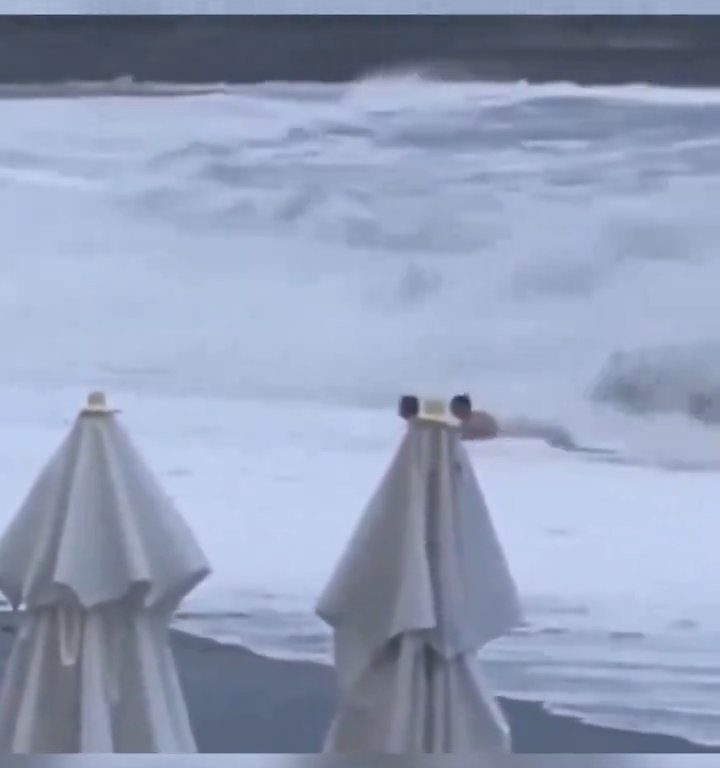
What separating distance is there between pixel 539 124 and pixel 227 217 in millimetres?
468

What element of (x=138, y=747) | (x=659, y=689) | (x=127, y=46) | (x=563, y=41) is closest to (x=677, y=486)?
(x=659, y=689)

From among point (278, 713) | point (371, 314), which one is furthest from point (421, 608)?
point (371, 314)

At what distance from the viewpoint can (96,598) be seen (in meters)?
1.69

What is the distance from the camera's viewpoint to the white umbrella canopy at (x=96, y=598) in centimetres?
168

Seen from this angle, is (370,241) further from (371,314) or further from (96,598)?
(96,598)

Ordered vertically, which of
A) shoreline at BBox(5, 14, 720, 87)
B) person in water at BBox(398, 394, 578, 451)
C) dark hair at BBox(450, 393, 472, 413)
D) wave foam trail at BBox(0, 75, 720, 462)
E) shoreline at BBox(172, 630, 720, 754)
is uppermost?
shoreline at BBox(5, 14, 720, 87)

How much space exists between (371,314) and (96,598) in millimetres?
551

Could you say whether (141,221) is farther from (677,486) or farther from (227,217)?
(677,486)

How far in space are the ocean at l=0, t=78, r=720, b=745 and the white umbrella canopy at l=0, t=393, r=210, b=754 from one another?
1.7 inches

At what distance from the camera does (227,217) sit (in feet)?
5.86

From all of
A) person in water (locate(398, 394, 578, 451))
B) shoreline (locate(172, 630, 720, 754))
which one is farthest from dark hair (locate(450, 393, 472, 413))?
shoreline (locate(172, 630, 720, 754))

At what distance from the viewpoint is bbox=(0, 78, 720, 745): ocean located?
174 cm

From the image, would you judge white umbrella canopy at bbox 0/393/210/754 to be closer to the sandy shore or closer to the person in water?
the sandy shore

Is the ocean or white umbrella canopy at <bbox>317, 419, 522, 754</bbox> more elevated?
the ocean
